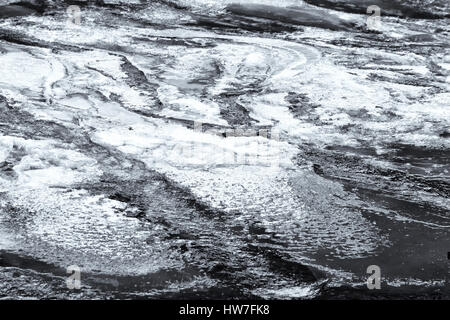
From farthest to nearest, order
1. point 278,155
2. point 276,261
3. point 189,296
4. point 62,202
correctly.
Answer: point 278,155 < point 62,202 < point 276,261 < point 189,296

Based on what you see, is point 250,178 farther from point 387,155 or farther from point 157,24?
point 157,24

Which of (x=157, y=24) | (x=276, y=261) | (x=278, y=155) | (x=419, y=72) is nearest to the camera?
(x=276, y=261)

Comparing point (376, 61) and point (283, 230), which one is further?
point (376, 61)

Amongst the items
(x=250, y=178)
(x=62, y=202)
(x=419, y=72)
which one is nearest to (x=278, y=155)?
(x=250, y=178)

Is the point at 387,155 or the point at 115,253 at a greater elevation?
the point at 387,155

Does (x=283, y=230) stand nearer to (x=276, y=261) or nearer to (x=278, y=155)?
(x=276, y=261)

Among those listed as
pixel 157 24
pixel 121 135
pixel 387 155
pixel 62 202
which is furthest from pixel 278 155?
pixel 157 24
